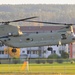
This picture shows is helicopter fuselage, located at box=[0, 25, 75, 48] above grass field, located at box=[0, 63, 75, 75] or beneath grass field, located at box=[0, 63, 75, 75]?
above

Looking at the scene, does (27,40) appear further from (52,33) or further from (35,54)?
(35,54)

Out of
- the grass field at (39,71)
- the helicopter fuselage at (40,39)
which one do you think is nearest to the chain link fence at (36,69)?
the grass field at (39,71)

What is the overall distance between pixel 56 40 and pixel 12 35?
420 centimetres

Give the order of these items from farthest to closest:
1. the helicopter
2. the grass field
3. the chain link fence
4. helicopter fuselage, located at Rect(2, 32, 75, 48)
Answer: the chain link fence, the grass field, helicopter fuselage, located at Rect(2, 32, 75, 48), the helicopter

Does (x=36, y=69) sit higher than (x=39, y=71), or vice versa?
(x=36, y=69)

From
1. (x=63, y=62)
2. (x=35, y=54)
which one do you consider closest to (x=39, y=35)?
(x=63, y=62)

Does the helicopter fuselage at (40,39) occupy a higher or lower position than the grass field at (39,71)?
higher

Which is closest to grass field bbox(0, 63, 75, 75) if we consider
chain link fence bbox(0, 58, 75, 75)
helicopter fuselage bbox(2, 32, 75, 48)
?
chain link fence bbox(0, 58, 75, 75)

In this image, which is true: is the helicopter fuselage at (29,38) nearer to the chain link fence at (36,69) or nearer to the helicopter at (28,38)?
the helicopter at (28,38)

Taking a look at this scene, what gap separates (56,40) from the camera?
5747cm

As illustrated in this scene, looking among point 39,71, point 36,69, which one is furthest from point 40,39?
point 36,69

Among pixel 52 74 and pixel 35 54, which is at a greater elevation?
pixel 35 54

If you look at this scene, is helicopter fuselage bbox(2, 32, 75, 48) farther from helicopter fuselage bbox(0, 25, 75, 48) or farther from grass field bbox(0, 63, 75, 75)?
grass field bbox(0, 63, 75, 75)

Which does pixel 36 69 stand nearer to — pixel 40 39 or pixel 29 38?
pixel 29 38
